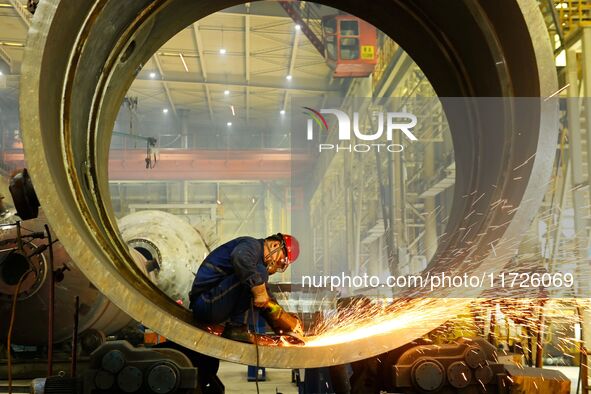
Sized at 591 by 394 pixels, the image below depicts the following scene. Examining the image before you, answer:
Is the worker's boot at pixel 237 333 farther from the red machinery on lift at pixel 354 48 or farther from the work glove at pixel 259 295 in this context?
the red machinery on lift at pixel 354 48

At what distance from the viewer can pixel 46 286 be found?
5.08m

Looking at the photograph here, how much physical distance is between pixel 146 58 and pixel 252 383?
4.03 m

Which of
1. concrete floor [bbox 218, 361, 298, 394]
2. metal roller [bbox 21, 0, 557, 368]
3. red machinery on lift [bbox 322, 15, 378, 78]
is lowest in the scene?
concrete floor [bbox 218, 361, 298, 394]

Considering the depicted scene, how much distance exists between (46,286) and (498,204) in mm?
3620

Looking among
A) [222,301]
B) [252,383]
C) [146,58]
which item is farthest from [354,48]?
[222,301]

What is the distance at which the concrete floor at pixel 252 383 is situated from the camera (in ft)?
20.7

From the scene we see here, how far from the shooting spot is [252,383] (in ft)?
22.6

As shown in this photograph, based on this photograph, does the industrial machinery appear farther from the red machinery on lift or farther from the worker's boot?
the red machinery on lift

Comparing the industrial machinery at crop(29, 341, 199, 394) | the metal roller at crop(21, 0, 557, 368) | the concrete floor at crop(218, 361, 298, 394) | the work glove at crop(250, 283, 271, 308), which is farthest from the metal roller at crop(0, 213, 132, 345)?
the industrial machinery at crop(29, 341, 199, 394)

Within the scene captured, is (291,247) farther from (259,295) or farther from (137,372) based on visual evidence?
(137,372)

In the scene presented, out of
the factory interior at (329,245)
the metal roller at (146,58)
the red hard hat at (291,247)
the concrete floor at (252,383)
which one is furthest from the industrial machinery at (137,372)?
the concrete floor at (252,383)

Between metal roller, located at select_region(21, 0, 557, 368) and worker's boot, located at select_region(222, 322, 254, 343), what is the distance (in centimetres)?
24

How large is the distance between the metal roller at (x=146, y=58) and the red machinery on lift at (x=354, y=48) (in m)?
7.15

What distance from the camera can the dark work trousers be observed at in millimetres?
3270
